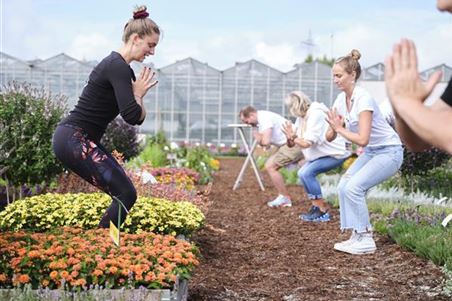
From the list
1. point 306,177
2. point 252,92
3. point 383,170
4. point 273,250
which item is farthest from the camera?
point 252,92

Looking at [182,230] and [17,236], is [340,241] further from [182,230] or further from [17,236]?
[17,236]

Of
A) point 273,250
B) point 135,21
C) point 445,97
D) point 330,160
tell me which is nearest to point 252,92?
point 330,160

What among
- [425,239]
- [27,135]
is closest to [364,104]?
[425,239]

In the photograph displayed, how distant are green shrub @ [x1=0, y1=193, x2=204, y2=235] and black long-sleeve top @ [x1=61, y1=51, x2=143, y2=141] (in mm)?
1139

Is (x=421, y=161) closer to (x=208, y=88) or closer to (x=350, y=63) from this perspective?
(x=350, y=63)

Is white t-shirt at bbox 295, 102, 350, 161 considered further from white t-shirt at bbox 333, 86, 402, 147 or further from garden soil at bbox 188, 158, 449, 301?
white t-shirt at bbox 333, 86, 402, 147

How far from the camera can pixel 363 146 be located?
597 cm

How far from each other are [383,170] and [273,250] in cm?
135

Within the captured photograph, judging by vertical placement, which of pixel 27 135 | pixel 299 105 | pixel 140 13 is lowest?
pixel 27 135

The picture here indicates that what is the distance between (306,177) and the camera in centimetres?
857

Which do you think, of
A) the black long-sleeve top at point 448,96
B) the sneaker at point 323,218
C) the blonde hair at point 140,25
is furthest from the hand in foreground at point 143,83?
the sneaker at point 323,218

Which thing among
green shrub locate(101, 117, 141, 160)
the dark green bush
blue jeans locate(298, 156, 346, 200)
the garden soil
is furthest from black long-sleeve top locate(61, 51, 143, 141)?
the dark green bush

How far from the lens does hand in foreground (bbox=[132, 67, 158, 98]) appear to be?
166 inches

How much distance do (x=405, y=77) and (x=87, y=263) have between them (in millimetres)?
2432
